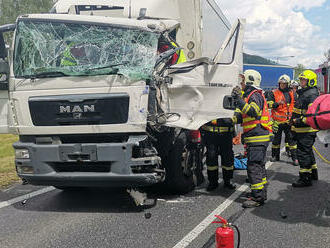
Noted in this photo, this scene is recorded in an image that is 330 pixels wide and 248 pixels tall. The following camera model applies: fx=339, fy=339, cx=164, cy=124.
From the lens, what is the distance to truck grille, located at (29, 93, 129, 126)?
3.94 m

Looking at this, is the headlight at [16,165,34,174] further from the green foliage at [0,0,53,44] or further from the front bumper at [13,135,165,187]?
the green foliage at [0,0,53,44]

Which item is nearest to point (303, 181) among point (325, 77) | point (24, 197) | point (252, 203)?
point (252, 203)

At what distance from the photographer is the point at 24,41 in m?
4.25

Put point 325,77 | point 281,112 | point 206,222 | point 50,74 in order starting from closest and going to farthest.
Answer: point 206,222 → point 50,74 → point 281,112 → point 325,77

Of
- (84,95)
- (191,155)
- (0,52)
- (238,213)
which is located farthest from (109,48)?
(238,213)

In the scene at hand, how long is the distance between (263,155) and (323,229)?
3.96ft

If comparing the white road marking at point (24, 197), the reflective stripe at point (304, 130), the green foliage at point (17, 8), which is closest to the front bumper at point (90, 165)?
the white road marking at point (24, 197)

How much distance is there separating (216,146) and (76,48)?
97.3 inches

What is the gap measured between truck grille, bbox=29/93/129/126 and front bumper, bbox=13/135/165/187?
11.2 inches

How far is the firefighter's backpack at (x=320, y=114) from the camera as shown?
3.47 metres

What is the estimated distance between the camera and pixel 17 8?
38.9 meters

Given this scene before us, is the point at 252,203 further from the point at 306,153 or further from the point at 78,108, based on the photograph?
the point at 78,108

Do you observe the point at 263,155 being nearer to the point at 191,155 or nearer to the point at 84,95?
the point at 191,155

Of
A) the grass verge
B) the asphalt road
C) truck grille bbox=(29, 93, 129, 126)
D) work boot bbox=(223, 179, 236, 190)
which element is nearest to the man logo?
truck grille bbox=(29, 93, 129, 126)
